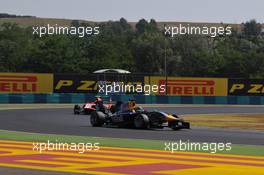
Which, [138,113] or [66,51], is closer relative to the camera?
[138,113]

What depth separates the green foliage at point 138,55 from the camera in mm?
67000

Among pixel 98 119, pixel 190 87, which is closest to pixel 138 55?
pixel 190 87

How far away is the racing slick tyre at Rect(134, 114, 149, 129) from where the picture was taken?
2357 centimetres

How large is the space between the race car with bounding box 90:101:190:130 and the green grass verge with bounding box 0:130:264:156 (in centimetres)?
449

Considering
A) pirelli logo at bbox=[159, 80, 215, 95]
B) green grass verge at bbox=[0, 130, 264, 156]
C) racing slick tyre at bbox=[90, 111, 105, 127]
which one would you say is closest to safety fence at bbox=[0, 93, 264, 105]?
pirelli logo at bbox=[159, 80, 215, 95]

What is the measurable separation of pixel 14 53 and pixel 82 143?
57.1 m

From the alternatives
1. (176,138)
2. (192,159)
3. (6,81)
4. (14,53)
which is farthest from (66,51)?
(192,159)

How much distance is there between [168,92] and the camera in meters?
53.2

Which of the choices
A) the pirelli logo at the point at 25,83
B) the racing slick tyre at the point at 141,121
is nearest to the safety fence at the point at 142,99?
the pirelli logo at the point at 25,83

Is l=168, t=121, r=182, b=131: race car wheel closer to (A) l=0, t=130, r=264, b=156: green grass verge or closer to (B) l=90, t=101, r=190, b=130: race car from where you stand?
(B) l=90, t=101, r=190, b=130: race car

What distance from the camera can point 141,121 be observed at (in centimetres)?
2364

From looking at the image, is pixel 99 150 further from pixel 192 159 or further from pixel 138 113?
pixel 138 113

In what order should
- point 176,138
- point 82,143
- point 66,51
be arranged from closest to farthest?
point 82,143 < point 176,138 < point 66,51

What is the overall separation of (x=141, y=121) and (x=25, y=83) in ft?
95.1
